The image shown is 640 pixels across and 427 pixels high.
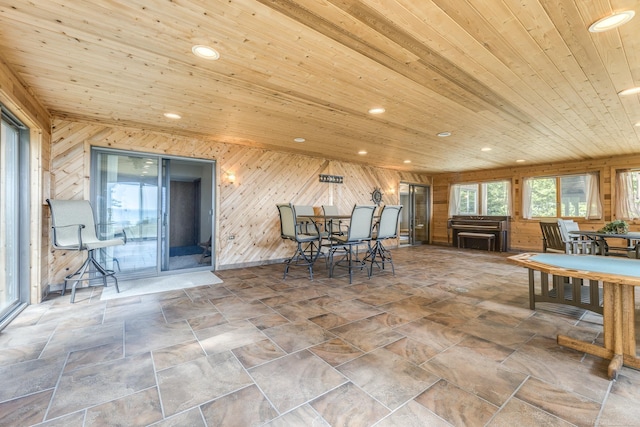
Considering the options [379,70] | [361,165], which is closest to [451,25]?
[379,70]

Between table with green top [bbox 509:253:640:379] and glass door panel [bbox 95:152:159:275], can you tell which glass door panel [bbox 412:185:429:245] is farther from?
glass door panel [bbox 95:152:159:275]

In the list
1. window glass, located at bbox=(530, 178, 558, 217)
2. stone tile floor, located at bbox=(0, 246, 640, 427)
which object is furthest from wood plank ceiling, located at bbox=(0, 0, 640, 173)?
window glass, located at bbox=(530, 178, 558, 217)

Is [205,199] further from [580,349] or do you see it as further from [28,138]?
[580,349]

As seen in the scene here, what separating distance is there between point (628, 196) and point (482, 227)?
2.90m

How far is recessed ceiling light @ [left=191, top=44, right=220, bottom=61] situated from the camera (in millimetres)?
2131

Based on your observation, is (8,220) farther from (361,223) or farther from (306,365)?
(361,223)

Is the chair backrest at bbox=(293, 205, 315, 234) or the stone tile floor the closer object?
the stone tile floor

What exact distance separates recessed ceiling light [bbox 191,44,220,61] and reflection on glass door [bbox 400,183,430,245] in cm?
704

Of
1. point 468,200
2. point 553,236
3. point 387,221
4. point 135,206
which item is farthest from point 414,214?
point 135,206

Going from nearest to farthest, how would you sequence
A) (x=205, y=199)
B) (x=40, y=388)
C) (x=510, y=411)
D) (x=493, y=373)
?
1. (x=510, y=411)
2. (x=40, y=388)
3. (x=493, y=373)
4. (x=205, y=199)

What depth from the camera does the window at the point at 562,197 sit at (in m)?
6.39

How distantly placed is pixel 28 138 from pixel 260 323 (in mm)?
3379

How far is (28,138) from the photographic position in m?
3.08

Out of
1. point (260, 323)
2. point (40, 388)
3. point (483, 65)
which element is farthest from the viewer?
point (260, 323)
